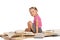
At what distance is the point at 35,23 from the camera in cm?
142

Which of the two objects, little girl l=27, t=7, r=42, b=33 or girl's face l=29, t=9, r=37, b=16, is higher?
girl's face l=29, t=9, r=37, b=16

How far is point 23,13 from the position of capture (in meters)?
1.41

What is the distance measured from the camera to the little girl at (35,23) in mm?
1401

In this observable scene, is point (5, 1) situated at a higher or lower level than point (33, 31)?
higher

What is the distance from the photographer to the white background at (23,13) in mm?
1394

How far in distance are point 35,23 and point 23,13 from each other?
0.13 m

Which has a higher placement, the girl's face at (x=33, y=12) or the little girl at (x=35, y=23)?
the girl's face at (x=33, y=12)

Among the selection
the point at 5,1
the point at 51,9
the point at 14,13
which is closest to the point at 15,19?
the point at 14,13

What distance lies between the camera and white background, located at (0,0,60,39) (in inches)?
54.9

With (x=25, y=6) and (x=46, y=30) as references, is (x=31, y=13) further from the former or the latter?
(x=46, y=30)

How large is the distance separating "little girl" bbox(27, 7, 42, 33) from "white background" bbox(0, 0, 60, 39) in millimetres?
26

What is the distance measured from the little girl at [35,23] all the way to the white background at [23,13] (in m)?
0.03

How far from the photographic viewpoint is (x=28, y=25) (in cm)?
140

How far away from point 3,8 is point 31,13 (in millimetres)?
231
